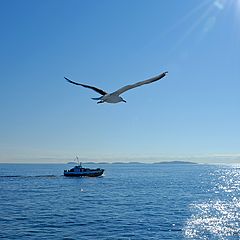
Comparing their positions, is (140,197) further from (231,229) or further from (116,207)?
(231,229)

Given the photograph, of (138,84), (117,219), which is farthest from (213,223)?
(138,84)

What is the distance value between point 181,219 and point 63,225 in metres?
12.5

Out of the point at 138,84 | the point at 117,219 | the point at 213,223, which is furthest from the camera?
the point at 117,219

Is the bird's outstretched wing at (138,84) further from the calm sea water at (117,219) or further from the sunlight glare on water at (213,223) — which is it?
the sunlight glare on water at (213,223)

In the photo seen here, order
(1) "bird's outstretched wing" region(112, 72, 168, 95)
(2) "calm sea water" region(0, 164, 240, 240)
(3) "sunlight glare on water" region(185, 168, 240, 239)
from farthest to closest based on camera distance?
(3) "sunlight glare on water" region(185, 168, 240, 239), (2) "calm sea water" region(0, 164, 240, 240), (1) "bird's outstretched wing" region(112, 72, 168, 95)

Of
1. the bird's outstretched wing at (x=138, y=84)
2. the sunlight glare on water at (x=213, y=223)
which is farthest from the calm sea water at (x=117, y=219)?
the bird's outstretched wing at (x=138, y=84)

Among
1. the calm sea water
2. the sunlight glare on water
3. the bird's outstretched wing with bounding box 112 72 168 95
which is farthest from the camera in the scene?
the sunlight glare on water

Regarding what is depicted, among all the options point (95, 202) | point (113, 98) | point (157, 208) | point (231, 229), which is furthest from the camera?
point (95, 202)

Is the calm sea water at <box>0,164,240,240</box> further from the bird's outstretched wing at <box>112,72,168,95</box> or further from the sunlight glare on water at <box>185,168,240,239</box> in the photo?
the bird's outstretched wing at <box>112,72,168,95</box>

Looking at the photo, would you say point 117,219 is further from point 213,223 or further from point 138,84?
point 138,84

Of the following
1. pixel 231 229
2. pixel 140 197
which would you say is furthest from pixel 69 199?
pixel 231 229

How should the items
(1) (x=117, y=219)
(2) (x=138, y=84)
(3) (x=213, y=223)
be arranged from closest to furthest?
(2) (x=138, y=84) < (3) (x=213, y=223) < (1) (x=117, y=219)

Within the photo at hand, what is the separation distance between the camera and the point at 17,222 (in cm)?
4456

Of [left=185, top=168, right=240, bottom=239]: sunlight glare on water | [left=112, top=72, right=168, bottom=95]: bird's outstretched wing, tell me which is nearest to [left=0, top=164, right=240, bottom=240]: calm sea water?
[left=185, top=168, right=240, bottom=239]: sunlight glare on water
